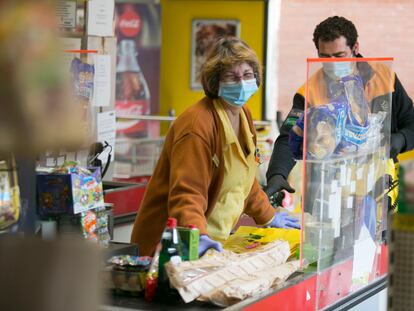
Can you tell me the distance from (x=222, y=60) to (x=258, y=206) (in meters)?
0.85

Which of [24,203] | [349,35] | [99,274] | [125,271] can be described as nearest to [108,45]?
[349,35]

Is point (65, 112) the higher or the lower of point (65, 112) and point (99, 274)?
the higher

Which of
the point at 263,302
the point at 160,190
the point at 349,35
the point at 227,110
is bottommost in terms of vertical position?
the point at 263,302

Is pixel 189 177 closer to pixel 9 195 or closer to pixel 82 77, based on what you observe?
pixel 9 195

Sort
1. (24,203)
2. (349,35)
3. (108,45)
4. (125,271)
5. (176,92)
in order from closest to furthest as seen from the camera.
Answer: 1. (24,203)
2. (125,271)
3. (349,35)
4. (108,45)
5. (176,92)

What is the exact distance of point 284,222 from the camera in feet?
15.1

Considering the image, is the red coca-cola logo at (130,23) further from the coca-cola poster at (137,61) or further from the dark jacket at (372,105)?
the dark jacket at (372,105)

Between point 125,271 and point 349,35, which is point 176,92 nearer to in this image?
point 349,35

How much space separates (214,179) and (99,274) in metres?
2.03

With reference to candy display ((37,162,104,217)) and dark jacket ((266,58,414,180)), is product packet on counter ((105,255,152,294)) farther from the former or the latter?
dark jacket ((266,58,414,180))

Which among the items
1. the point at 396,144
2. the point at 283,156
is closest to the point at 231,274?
the point at 283,156

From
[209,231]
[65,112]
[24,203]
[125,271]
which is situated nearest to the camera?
[65,112]

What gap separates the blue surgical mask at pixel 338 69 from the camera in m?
3.83

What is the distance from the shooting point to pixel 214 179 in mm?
3977
